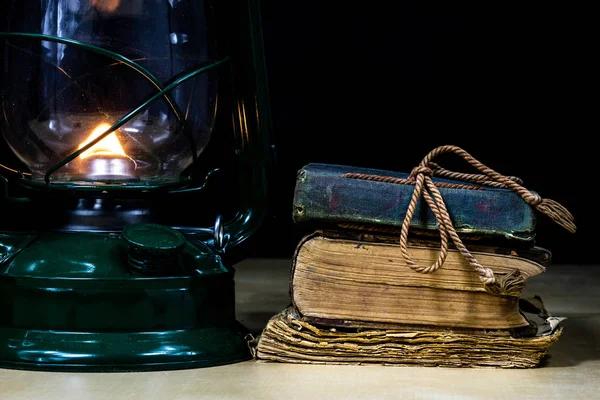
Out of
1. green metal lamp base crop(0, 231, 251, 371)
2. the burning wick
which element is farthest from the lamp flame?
green metal lamp base crop(0, 231, 251, 371)

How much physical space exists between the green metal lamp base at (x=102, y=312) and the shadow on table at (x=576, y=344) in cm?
36

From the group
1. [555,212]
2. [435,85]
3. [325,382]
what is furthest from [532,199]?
[435,85]

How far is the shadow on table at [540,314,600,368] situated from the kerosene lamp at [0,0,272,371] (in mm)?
363

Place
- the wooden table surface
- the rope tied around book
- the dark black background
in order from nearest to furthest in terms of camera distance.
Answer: the wooden table surface
the rope tied around book
the dark black background

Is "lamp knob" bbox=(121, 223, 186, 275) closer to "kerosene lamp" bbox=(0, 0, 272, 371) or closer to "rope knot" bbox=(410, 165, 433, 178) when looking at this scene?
"kerosene lamp" bbox=(0, 0, 272, 371)

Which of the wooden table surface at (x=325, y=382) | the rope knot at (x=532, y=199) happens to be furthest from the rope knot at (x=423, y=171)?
the wooden table surface at (x=325, y=382)

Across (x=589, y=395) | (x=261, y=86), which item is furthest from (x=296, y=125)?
(x=589, y=395)

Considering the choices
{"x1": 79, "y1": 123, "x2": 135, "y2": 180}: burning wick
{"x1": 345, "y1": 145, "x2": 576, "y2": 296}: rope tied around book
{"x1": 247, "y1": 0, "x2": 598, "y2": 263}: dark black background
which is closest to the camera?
{"x1": 345, "y1": 145, "x2": 576, "y2": 296}: rope tied around book

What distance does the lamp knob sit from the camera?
1095mm

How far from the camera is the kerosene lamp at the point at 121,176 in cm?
110

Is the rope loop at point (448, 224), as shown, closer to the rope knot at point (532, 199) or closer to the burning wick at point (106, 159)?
the rope knot at point (532, 199)

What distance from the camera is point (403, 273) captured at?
43.4 inches

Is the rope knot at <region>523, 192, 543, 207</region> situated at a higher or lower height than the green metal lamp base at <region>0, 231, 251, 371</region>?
higher

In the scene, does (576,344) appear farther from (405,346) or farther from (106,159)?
(106,159)
